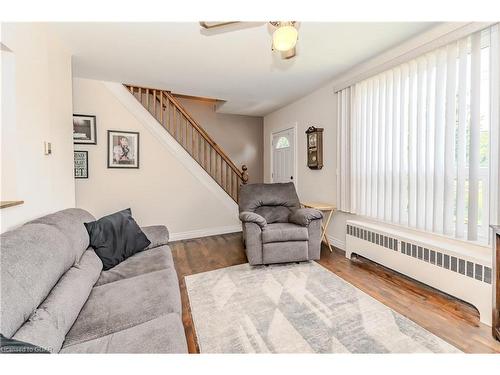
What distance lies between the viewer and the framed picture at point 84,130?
3301 millimetres

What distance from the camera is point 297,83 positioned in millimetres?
3385

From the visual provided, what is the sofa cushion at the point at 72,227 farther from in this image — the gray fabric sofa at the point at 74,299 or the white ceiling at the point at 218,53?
the white ceiling at the point at 218,53

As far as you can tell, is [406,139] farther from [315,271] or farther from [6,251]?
[6,251]

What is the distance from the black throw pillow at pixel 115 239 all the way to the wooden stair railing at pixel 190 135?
84.0 inches

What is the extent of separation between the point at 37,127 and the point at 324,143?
329 cm

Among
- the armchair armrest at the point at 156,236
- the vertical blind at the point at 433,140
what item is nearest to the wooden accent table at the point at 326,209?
the vertical blind at the point at 433,140

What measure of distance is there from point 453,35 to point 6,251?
318cm

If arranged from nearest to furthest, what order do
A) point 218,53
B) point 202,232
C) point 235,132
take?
point 218,53, point 202,232, point 235,132

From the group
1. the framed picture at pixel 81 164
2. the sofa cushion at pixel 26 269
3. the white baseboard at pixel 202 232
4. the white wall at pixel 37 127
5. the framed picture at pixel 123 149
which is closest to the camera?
the sofa cushion at pixel 26 269

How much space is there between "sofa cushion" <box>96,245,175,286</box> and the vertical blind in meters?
2.33

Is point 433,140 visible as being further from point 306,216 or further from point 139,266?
point 139,266

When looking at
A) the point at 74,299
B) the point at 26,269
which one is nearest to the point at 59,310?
the point at 74,299

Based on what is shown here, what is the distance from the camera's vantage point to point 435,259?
2029mm
